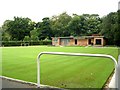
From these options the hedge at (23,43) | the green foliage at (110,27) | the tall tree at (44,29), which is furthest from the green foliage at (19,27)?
the green foliage at (110,27)

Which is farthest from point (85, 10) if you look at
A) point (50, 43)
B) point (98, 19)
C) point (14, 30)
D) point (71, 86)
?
point (71, 86)

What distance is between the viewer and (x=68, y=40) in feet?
134

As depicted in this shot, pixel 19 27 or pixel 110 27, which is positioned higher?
pixel 19 27

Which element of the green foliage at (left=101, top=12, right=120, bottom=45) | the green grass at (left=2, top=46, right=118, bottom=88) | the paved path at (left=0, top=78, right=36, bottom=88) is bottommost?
the green grass at (left=2, top=46, right=118, bottom=88)

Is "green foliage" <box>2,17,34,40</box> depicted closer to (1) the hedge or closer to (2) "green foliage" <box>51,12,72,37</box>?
(2) "green foliage" <box>51,12,72,37</box>

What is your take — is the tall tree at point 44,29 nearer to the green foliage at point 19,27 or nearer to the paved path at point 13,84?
the green foliage at point 19,27

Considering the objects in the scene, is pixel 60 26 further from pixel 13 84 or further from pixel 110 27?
pixel 13 84

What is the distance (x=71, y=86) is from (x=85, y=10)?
4610 centimetres

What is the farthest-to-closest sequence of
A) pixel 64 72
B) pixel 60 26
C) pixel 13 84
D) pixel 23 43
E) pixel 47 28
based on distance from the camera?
pixel 60 26 → pixel 47 28 → pixel 23 43 → pixel 64 72 → pixel 13 84

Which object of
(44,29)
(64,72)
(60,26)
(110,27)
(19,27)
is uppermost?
(60,26)

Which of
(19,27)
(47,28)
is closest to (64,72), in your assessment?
(47,28)

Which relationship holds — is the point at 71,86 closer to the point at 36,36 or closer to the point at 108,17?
the point at 108,17

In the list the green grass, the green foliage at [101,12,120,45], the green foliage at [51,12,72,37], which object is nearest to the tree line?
the green foliage at [51,12,72,37]

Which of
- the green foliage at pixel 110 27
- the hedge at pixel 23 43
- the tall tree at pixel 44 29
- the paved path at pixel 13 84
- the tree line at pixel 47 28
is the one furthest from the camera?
the tall tree at pixel 44 29
